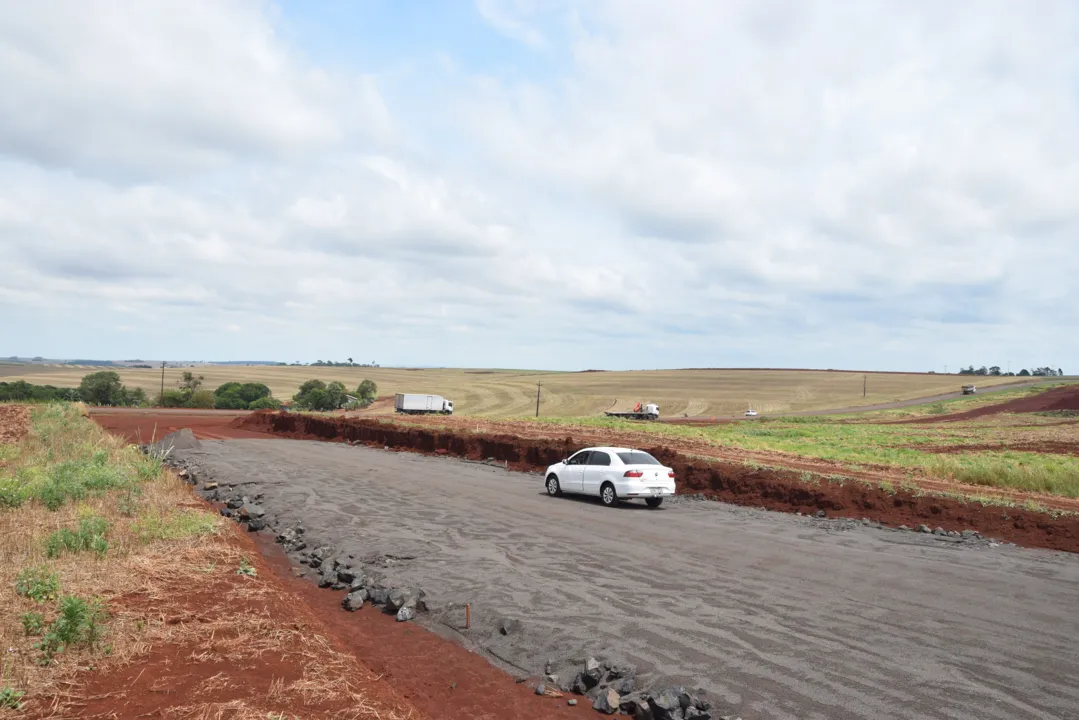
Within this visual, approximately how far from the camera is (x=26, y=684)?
264 inches

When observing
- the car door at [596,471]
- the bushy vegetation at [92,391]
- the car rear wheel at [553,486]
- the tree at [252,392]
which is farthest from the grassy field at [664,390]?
the car door at [596,471]

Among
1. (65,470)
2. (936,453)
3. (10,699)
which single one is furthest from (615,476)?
(936,453)

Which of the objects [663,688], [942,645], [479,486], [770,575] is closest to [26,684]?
[663,688]

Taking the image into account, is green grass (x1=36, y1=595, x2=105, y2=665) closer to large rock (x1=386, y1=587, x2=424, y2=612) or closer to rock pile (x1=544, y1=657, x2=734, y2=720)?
large rock (x1=386, y1=587, x2=424, y2=612)

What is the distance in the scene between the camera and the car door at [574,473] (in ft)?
75.6

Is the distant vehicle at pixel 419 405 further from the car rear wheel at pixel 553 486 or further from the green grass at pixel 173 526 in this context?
the green grass at pixel 173 526

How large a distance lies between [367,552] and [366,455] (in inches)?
907

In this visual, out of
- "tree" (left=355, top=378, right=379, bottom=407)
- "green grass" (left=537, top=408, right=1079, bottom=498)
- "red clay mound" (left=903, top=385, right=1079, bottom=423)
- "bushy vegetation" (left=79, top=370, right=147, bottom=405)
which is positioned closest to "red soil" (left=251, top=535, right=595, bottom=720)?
"green grass" (left=537, top=408, right=1079, bottom=498)

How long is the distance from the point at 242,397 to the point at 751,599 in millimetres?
113483

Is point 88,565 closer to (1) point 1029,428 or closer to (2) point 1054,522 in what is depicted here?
(2) point 1054,522

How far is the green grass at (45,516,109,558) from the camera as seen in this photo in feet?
37.7

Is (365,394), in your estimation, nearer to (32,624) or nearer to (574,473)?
(574,473)

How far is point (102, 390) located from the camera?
101062mm

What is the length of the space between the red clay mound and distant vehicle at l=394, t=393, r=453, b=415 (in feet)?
173
